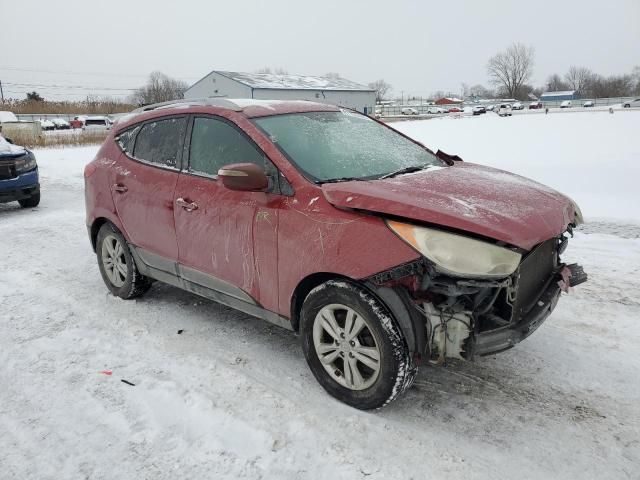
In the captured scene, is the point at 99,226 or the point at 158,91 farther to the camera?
the point at 158,91

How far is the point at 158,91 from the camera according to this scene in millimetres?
81062

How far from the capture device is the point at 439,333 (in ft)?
8.85

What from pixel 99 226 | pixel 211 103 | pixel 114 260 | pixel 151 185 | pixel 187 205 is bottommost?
pixel 114 260

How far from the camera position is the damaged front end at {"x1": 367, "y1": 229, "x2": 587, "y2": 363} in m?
2.63

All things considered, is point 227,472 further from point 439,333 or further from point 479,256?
point 479,256

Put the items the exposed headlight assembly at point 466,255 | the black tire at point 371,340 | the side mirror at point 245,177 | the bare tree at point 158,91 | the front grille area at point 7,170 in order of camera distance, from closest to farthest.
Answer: the exposed headlight assembly at point 466,255 < the black tire at point 371,340 < the side mirror at point 245,177 < the front grille area at point 7,170 < the bare tree at point 158,91

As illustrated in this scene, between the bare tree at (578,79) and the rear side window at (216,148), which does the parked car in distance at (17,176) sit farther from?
the bare tree at (578,79)

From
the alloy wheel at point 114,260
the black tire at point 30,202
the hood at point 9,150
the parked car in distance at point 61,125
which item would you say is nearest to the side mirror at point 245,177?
the alloy wheel at point 114,260

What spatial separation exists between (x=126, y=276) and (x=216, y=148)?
1728 mm

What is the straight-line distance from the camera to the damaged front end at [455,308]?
263cm

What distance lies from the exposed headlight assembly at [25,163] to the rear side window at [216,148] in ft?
21.3

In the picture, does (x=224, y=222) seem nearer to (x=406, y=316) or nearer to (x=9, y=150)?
(x=406, y=316)

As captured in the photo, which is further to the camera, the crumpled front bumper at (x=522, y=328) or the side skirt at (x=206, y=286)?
the side skirt at (x=206, y=286)

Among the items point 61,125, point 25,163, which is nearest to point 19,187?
point 25,163
